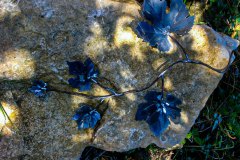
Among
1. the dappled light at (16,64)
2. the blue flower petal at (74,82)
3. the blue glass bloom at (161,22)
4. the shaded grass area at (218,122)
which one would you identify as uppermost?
the blue glass bloom at (161,22)

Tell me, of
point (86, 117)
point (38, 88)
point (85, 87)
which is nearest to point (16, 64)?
point (38, 88)

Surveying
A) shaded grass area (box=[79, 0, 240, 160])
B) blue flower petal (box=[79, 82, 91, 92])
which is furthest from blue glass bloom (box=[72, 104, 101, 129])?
shaded grass area (box=[79, 0, 240, 160])

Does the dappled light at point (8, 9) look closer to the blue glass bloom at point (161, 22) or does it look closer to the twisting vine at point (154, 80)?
the twisting vine at point (154, 80)

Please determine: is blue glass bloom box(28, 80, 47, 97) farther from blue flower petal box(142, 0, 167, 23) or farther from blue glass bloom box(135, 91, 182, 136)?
blue flower petal box(142, 0, 167, 23)

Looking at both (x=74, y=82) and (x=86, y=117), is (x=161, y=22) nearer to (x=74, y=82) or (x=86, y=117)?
(x=74, y=82)

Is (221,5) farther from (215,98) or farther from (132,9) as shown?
(132,9)

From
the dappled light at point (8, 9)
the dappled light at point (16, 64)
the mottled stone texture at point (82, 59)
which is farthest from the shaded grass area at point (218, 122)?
the dappled light at point (8, 9)

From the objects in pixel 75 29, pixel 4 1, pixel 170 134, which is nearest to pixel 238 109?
pixel 170 134
